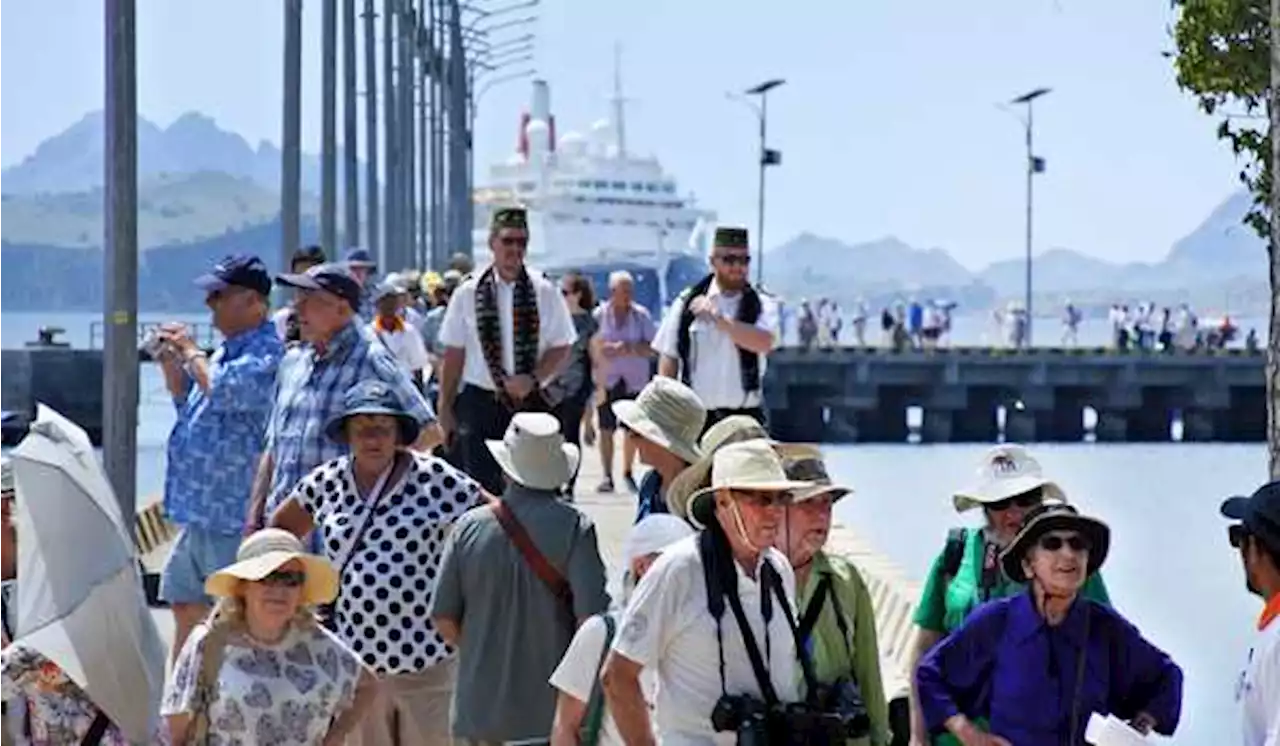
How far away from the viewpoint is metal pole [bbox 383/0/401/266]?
159 feet

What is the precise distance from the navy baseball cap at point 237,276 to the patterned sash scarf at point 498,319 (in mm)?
2222

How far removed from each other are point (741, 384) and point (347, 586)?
4357 millimetres

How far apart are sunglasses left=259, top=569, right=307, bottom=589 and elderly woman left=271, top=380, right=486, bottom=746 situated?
141cm

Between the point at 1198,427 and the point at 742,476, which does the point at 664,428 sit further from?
the point at 1198,427

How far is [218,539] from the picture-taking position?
10695 mm

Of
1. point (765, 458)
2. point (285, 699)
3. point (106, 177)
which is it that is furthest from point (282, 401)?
point (106, 177)

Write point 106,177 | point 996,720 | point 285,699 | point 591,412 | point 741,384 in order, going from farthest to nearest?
point 591,412, point 106,177, point 741,384, point 285,699, point 996,720

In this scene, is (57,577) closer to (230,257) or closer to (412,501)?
(412,501)

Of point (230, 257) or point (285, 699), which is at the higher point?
point (230, 257)

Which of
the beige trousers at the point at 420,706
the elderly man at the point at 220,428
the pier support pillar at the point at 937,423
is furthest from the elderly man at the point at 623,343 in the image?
the pier support pillar at the point at 937,423

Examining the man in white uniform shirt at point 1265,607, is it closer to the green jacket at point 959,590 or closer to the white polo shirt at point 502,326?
the green jacket at point 959,590

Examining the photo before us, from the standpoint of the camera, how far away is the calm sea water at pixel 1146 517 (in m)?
20.0

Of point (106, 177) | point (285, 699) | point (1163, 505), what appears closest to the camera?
point (285, 699)

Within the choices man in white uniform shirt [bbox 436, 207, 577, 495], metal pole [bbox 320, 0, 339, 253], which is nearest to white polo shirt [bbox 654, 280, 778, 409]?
man in white uniform shirt [bbox 436, 207, 577, 495]
